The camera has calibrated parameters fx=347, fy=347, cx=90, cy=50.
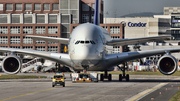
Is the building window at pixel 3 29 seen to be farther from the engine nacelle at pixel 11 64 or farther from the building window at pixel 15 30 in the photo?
the engine nacelle at pixel 11 64

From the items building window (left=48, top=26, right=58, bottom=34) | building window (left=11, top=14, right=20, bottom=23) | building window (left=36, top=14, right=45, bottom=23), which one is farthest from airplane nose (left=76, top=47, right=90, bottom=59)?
building window (left=11, top=14, right=20, bottom=23)

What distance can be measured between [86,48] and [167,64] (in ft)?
30.3

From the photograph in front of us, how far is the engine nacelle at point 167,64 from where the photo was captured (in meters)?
36.5

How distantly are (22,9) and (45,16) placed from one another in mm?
19531

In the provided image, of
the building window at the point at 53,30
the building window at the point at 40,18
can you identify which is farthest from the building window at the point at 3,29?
the building window at the point at 53,30

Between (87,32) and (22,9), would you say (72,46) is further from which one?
(22,9)

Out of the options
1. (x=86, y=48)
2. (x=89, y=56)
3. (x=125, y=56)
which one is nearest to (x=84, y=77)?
(x=89, y=56)

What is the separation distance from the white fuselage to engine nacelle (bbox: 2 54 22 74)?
6.47 m

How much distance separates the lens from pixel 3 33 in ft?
420

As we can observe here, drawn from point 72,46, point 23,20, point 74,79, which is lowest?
point 74,79

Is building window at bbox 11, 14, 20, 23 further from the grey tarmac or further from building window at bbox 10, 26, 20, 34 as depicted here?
the grey tarmac

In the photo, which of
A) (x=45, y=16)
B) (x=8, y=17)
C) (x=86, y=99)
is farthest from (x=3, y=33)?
(x=86, y=99)

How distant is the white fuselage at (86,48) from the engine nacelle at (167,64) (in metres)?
6.16

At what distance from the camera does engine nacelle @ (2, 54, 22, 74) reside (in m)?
37.7
